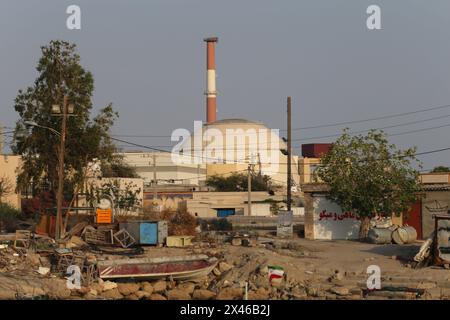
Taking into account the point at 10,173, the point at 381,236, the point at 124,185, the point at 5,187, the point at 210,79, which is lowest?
the point at 381,236

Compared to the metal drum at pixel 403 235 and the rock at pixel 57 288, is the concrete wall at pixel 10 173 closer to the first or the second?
A: the rock at pixel 57 288

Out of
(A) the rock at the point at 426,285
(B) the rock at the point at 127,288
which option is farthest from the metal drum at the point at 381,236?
(B) the rock at the point at 127,288

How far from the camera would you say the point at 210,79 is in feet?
376

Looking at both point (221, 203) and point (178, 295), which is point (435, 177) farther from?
point (221, 203)

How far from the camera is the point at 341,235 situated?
42.3 metres

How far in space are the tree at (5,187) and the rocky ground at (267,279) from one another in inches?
808

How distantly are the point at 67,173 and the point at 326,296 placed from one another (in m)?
24.1

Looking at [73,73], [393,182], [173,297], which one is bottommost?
[173,297]

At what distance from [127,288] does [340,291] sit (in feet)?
25.4

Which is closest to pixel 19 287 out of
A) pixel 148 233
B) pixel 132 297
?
pixel 132 297

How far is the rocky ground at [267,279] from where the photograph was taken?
26.6m

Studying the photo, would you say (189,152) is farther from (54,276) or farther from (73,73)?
(54,276)
